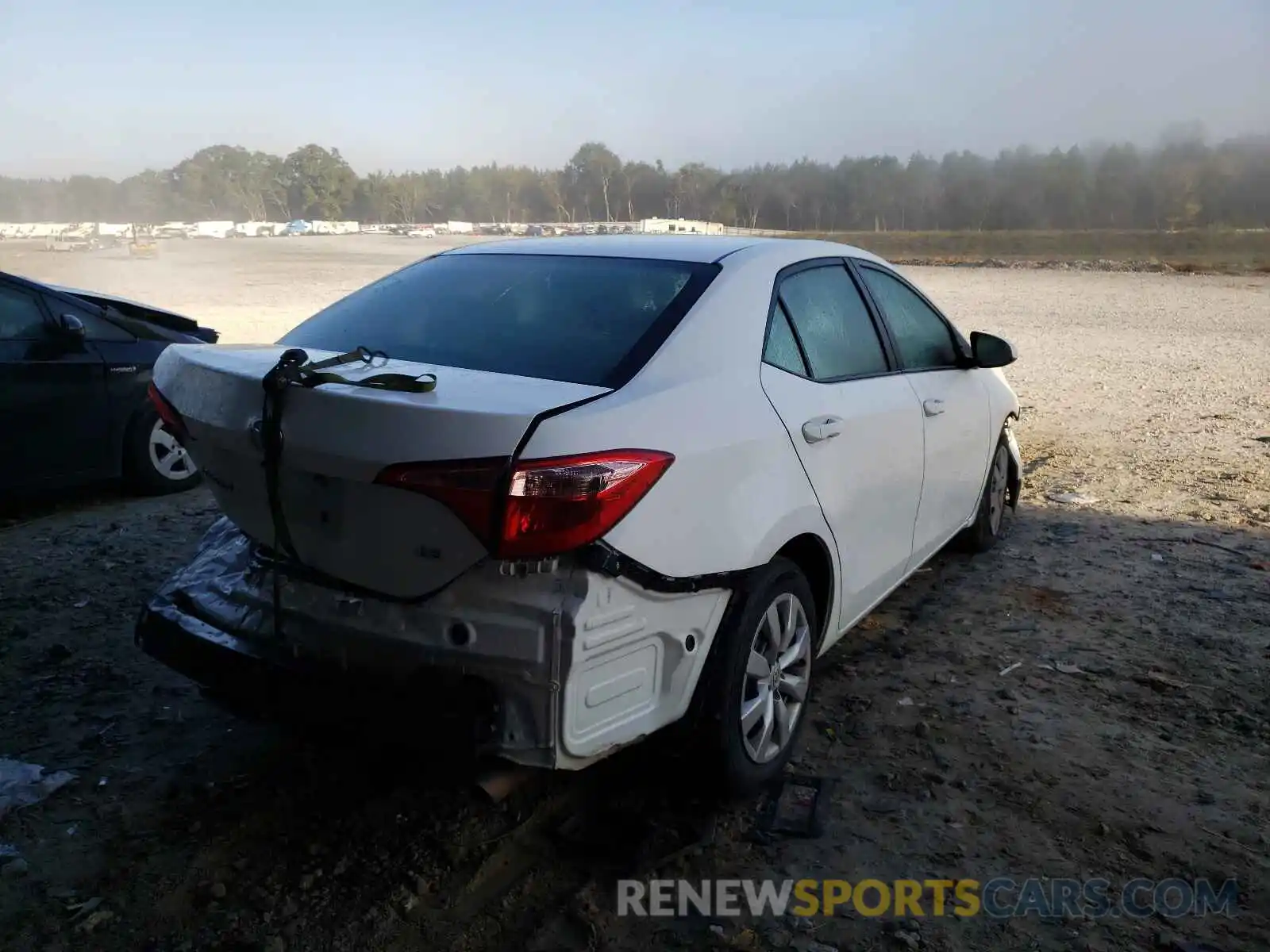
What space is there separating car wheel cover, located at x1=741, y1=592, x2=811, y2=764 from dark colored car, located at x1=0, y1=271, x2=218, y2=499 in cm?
473

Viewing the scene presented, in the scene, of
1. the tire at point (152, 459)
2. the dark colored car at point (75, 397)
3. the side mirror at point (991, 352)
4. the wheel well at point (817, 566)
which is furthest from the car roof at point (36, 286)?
the side mirror at point (991, 352)

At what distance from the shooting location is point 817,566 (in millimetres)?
3211

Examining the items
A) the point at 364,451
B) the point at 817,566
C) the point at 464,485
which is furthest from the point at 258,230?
the point at 464,485

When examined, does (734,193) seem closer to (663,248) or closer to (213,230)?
(213,230)

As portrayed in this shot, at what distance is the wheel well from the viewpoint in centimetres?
304

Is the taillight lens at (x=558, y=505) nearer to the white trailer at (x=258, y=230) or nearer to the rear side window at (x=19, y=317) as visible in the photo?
the rear side window at (x=19, y=317)

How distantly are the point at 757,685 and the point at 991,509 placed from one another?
282cm

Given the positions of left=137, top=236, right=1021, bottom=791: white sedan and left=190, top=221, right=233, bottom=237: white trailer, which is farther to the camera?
left=190, top=221, right=233, bottom=237: white trailer

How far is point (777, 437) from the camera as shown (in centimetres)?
286

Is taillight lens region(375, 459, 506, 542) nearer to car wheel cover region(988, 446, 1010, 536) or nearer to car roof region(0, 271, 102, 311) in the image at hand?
car wheel cover region(988, 446, 1010, 536)

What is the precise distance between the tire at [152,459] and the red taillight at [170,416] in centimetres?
342

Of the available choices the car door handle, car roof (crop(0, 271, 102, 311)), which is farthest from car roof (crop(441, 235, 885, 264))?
car roof (crop(0, 271, 102, 311))

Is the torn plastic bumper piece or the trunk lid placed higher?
the trunk lid

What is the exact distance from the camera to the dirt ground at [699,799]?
2469mm
